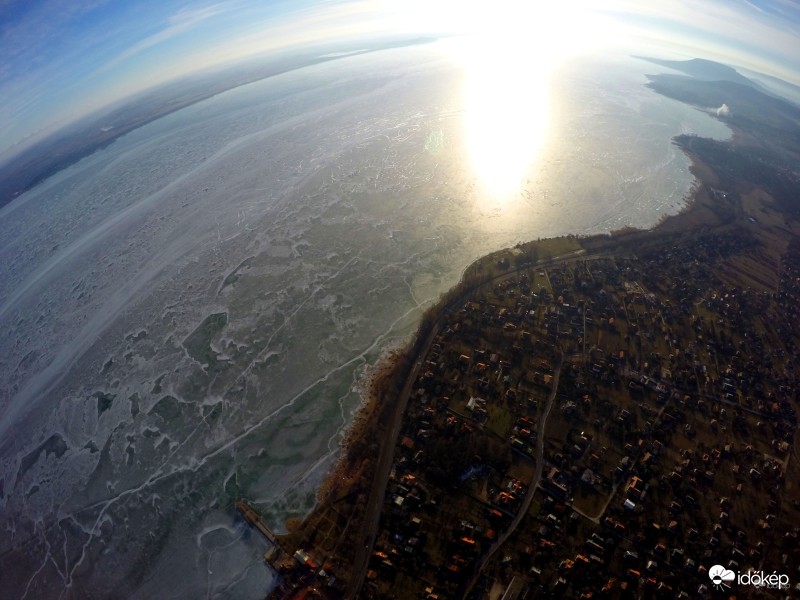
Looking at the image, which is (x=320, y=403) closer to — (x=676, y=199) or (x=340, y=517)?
(x=340, y=517)

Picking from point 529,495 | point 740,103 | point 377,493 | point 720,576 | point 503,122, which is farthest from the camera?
point 740,103

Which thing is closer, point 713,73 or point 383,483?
point 383,483

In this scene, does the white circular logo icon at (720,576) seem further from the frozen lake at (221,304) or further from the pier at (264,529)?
the pier at (264,529)

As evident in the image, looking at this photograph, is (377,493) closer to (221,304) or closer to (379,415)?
(379,415)

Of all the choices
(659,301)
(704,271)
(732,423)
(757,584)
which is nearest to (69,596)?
(757,584)

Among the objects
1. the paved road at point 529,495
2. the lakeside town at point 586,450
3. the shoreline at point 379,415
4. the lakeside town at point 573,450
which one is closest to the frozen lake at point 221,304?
the shoreline at point 379,415

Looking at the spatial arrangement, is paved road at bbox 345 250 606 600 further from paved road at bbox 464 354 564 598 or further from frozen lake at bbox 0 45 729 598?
frozen lake at bbox 0 45 729 598

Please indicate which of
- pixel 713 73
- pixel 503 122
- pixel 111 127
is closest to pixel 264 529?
pixel 503 122
